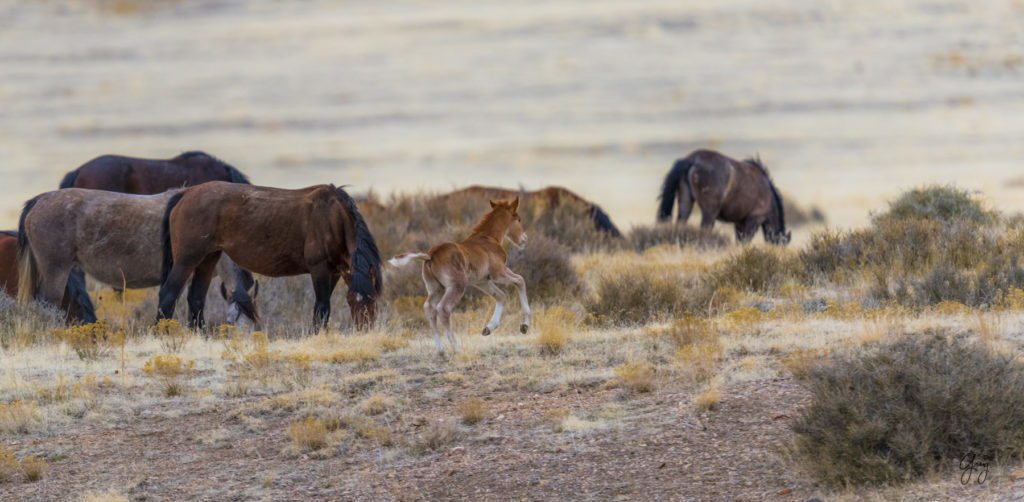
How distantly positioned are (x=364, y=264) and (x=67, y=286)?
4.99 meters

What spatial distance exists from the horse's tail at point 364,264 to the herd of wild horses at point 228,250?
0.04 feet

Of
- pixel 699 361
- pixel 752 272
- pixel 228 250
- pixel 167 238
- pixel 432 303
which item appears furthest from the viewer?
pixel 752 272

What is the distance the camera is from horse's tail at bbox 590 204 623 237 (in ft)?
78.9

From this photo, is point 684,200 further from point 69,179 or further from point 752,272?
point 69,179

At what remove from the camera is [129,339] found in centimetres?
1288

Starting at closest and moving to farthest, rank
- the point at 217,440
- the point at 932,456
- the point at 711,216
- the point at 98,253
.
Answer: the point at 932,456 < the point at 217,440 < the point at 98,253 < the point at 711,216

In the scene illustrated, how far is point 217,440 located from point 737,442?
3.92m

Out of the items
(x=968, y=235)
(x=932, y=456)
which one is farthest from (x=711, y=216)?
(x=932, y=456)

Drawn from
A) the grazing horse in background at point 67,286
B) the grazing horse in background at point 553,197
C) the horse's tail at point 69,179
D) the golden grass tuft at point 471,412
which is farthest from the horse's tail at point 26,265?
the grazing horse in background at point 553,197

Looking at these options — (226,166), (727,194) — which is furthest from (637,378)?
(727,194)

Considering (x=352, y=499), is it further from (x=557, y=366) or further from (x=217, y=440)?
(x=557, y=366)

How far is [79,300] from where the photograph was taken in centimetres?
1419

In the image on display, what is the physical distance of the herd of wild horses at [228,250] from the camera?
11.1 metres

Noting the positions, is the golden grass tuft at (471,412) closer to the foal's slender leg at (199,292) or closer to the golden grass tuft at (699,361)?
the golden grass tuft at (699,361)
